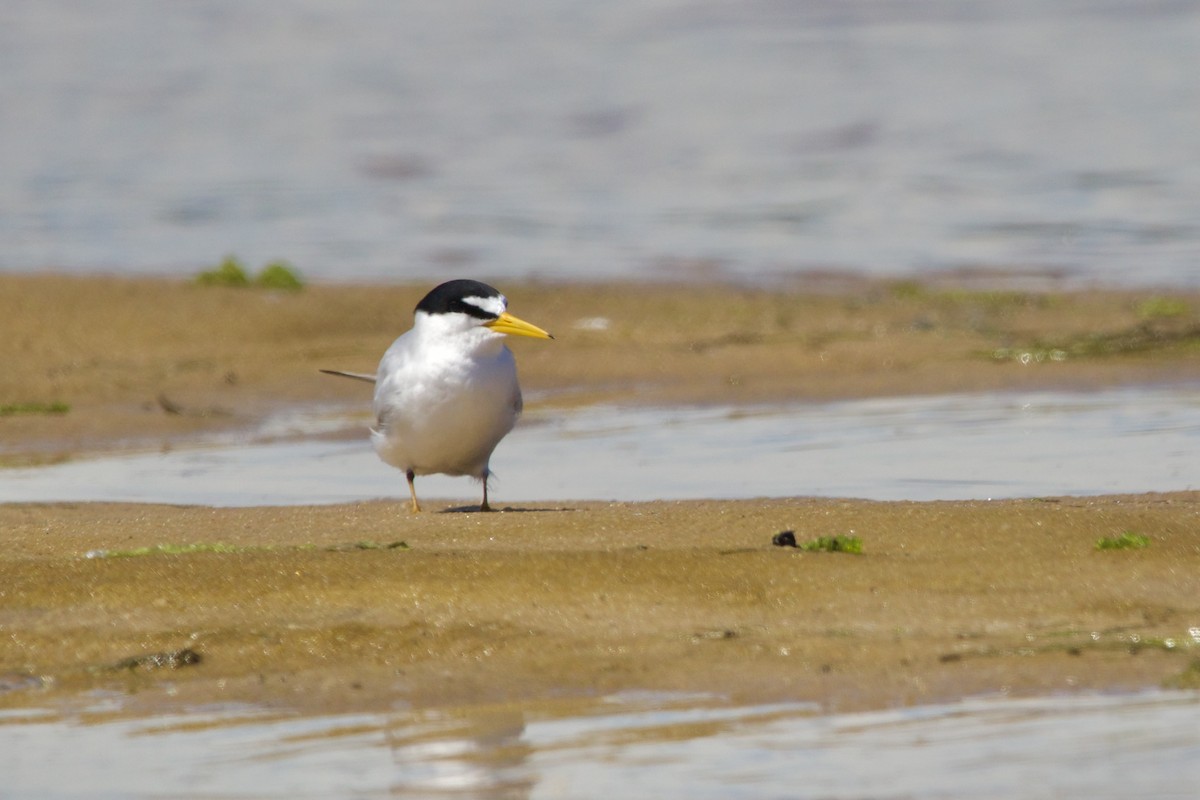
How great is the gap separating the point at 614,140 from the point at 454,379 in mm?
22979

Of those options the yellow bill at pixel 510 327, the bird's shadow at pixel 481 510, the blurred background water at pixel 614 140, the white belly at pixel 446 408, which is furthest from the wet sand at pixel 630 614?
the blurred background water at pixel 614 140

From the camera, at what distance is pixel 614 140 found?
30.4 m

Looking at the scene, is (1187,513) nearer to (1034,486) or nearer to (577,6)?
(1034,486)

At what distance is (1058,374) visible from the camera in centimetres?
1238

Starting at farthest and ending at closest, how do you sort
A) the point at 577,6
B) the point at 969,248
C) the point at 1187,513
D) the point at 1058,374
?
the point at 577,6 → the point at 969,248 → the point at 1058,374 → the point at 1187,513

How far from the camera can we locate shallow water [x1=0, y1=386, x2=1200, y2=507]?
8.86 m

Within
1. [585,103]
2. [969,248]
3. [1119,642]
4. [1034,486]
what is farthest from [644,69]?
[1119,642]

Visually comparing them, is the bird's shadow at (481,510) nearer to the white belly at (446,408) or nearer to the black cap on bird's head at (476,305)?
the white belly at (446,408)

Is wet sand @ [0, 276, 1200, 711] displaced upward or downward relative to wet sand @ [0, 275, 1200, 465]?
downward

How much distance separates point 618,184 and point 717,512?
19.3 m

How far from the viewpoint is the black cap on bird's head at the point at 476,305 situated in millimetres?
7797

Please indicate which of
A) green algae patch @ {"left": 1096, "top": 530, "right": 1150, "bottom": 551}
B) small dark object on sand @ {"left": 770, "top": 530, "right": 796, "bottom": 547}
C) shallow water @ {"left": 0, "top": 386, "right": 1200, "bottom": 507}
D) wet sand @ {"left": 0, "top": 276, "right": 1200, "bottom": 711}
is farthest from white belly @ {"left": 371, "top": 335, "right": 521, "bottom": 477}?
green algae patch @ {"left": 1096, "top": 530, "right": 1150, "bottom": 551}

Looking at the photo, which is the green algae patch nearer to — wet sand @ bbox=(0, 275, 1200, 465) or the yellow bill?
the yellow bill

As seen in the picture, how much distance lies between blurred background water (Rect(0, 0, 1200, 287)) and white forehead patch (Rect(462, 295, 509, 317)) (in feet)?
35.8
